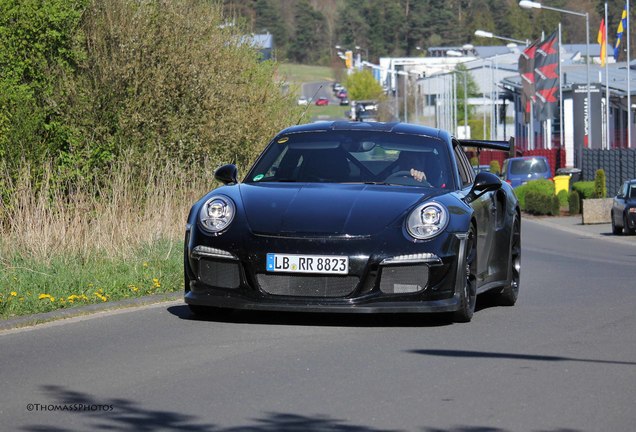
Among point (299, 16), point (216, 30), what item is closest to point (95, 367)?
point (216, 30)

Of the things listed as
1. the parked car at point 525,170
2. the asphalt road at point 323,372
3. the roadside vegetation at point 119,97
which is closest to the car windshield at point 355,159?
the asphalt road at point 323,372

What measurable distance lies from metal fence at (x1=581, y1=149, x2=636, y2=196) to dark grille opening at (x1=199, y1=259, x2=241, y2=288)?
4286cm

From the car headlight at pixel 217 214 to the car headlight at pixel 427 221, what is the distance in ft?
3.98

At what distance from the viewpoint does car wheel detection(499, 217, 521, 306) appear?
1098 cm

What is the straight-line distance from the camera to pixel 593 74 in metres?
84.6

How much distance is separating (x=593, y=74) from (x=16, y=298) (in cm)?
7743

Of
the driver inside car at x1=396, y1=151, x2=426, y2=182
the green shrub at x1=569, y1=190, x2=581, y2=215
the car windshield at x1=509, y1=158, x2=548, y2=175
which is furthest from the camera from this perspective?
the car windshield at x1=509, y1=158, x2=548, y2=175

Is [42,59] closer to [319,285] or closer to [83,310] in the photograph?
[83,310]

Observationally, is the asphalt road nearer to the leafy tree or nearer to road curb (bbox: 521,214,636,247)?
the leafy tree

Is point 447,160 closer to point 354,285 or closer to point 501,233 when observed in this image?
point 501,233

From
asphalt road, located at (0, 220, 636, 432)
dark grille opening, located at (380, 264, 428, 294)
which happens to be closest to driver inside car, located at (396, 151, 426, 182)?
asphalt road, located at (0, 220, 636, 432)

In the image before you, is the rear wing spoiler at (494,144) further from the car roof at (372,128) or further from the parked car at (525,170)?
the parked car at (525,170)

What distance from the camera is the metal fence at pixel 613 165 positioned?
166 feet

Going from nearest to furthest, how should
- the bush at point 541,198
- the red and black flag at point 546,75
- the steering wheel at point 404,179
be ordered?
the steering wheel at point 404,179 → the bush at point 541,198 → the red and black flag at point 546,75
